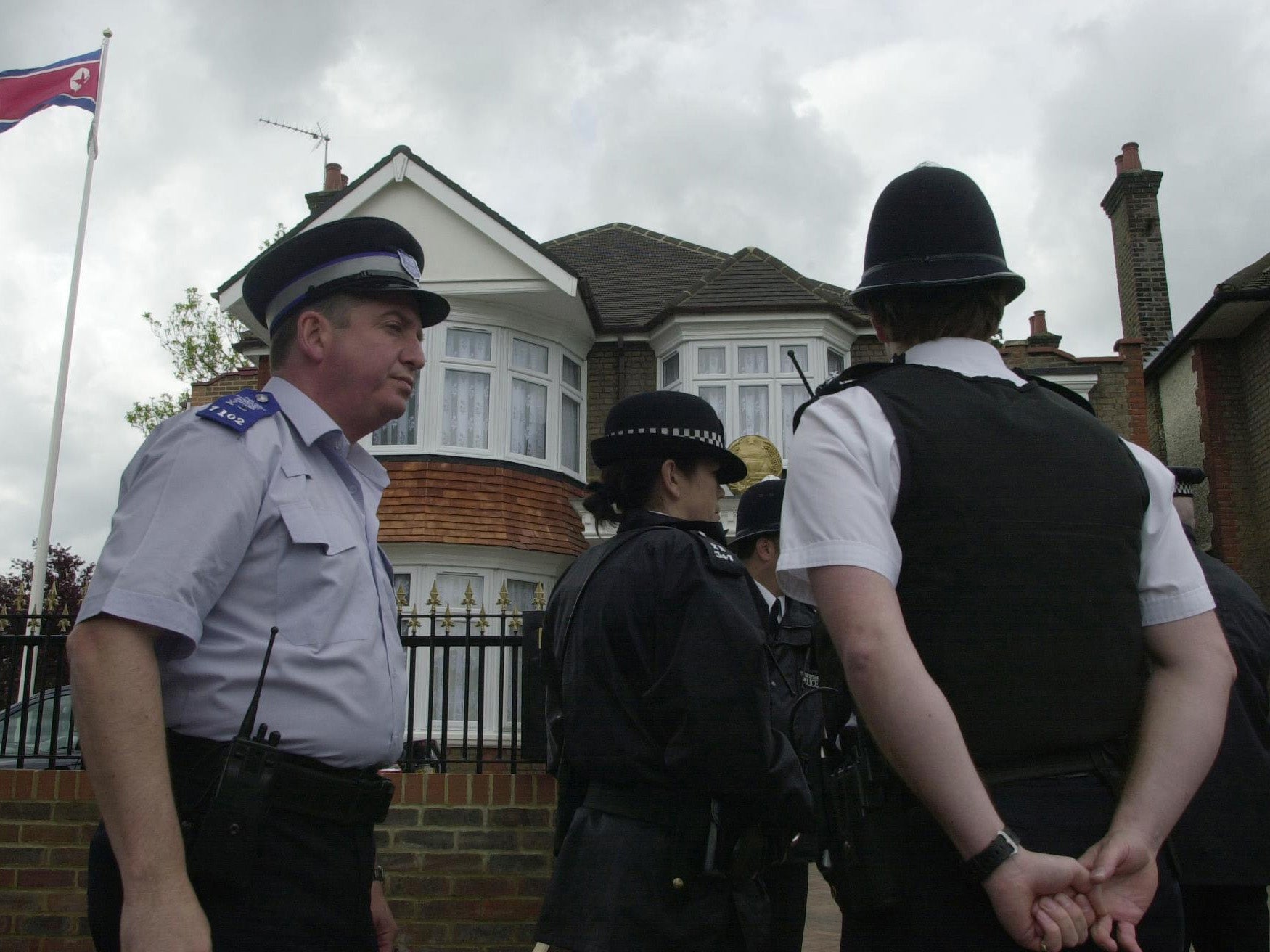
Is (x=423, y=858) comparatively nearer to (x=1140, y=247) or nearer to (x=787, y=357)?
(x=787, y=357)

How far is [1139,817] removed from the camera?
68.1 inches

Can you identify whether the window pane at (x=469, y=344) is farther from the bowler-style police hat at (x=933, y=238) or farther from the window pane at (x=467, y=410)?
the bowler-style police hat at (x=933, y=238)

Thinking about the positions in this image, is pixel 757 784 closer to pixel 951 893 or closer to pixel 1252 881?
pixel 951 893

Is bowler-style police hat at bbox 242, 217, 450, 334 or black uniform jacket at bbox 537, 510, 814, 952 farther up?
bowler-style police hat at bbox 242, 217, 450, 334

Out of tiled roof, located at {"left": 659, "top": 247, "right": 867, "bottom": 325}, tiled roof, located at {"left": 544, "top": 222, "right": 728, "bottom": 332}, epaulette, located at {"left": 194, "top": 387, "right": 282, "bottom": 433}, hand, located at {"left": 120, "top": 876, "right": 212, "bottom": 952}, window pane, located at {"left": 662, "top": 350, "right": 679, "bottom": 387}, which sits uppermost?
tiled roof, located at {"left": 544, "top": 222, "right": 728, "bottom": 332}

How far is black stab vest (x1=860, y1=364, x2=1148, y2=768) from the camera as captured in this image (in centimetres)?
174

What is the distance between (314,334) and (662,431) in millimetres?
1134

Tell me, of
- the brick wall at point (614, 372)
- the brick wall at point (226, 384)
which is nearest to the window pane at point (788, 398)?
the brick wall at point (614, 372)

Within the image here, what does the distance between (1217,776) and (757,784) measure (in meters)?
1.46

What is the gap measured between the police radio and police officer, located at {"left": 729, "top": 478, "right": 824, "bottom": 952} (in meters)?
1.11

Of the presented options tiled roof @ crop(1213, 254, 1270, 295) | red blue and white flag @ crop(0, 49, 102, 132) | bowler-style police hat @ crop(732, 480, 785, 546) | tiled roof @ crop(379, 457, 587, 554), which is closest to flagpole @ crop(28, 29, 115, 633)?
red blue and white flag @ crop(0, 49, 102, 132)

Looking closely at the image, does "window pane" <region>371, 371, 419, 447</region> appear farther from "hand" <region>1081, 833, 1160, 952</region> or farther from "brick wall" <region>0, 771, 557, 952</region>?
"hand" <region>1081, 833, 1160, 952</region>

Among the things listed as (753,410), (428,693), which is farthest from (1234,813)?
(753,410)

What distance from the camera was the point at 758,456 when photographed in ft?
46.2
